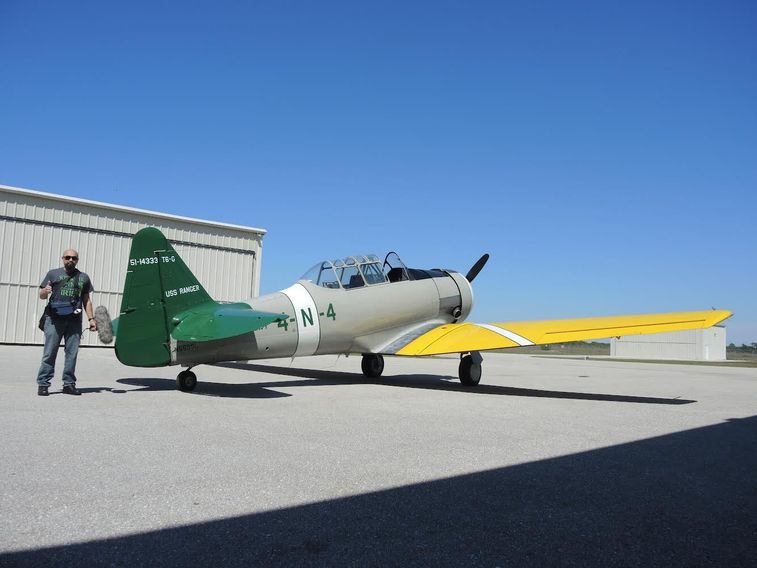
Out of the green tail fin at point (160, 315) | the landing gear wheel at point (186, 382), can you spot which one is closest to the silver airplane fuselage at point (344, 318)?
the landing gear wheel at point (186, 382)

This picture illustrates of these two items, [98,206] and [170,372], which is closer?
[170,372]

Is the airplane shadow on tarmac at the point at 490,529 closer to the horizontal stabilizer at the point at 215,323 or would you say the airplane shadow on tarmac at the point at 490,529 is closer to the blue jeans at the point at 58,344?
the horizontal stabilizer at the point at 215,323

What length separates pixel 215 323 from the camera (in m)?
8.33

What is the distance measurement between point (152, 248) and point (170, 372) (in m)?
4.69

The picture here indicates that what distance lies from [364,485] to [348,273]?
8154 mm

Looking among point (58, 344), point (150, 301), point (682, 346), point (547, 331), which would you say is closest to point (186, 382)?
point (150, 301)

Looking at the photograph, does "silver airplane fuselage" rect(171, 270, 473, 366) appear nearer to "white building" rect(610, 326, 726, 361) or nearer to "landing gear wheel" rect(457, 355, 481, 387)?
"landing gear wheel" rect(457, 355, 481, 387)

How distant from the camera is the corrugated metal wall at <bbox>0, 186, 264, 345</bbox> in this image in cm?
2172

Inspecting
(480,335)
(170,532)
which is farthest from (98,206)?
(170,532)

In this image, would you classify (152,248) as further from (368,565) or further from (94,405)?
(368,565)

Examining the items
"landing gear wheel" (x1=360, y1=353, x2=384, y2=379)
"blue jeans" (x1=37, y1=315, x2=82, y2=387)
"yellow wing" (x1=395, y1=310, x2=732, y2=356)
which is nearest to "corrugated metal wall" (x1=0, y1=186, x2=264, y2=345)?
"landing gear wheel" (x1=360, y1=353, x2=384, y2=379)

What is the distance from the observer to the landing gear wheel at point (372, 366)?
41.9ft

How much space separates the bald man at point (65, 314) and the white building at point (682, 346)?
45.5m

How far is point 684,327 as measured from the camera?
376 inches
